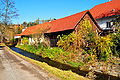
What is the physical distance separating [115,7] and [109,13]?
2054 millimetres

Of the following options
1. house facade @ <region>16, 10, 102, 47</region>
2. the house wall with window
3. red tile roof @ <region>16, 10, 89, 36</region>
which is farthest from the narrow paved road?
the house wall with window

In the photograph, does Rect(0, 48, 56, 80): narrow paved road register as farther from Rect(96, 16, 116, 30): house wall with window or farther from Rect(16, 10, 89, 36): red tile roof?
Rect(96, 16, 116, 30): house wall with window

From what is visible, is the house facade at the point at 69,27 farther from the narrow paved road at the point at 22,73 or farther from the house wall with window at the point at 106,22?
the narrow paved road at the point at 22,73

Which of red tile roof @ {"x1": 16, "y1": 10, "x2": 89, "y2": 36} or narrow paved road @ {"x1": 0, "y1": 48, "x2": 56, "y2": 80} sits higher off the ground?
red tile roof @ {"x1": 16, "y1": 10, "x2": 89, "y2": 36}

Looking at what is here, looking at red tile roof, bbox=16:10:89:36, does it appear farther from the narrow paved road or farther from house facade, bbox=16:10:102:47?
the narrow paved road

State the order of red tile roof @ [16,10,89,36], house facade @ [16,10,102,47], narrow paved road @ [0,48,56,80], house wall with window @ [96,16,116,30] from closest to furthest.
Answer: narrow paved road @ [0,48,56,80], house facade @ [16,10,102,47], red tile roof @ [16,10,89,36], house wall with window @ [96,16,116,30]

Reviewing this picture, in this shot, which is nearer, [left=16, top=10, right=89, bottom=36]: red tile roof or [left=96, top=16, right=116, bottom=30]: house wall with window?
[left=16, top=10, right=89, bottom=36]: red tile roof

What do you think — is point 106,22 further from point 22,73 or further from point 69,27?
point 22,73

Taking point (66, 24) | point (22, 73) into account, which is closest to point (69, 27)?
point (66, 24)

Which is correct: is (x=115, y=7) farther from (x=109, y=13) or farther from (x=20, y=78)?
(x=20, y=78)

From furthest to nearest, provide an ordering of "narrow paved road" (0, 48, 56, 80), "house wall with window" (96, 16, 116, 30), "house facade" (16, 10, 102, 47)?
"house wall with window" (96, 16, 116, 30), "house facade" (16, 10, 102, 47), "narrow paved road" (0, 48, 56, 80)

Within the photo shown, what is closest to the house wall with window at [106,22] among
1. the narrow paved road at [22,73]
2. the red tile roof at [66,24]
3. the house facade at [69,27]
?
the house facade at [69,27]

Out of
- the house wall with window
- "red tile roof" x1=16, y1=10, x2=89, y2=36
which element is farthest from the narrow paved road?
the house wall with window

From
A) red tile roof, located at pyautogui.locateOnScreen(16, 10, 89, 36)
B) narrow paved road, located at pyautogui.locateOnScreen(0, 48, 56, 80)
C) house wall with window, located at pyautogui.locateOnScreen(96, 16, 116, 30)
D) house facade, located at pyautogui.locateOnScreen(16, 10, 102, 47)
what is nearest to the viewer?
narrow paved road, located at pyautogui.locateOnScreen(0, 48, 56, 80)
